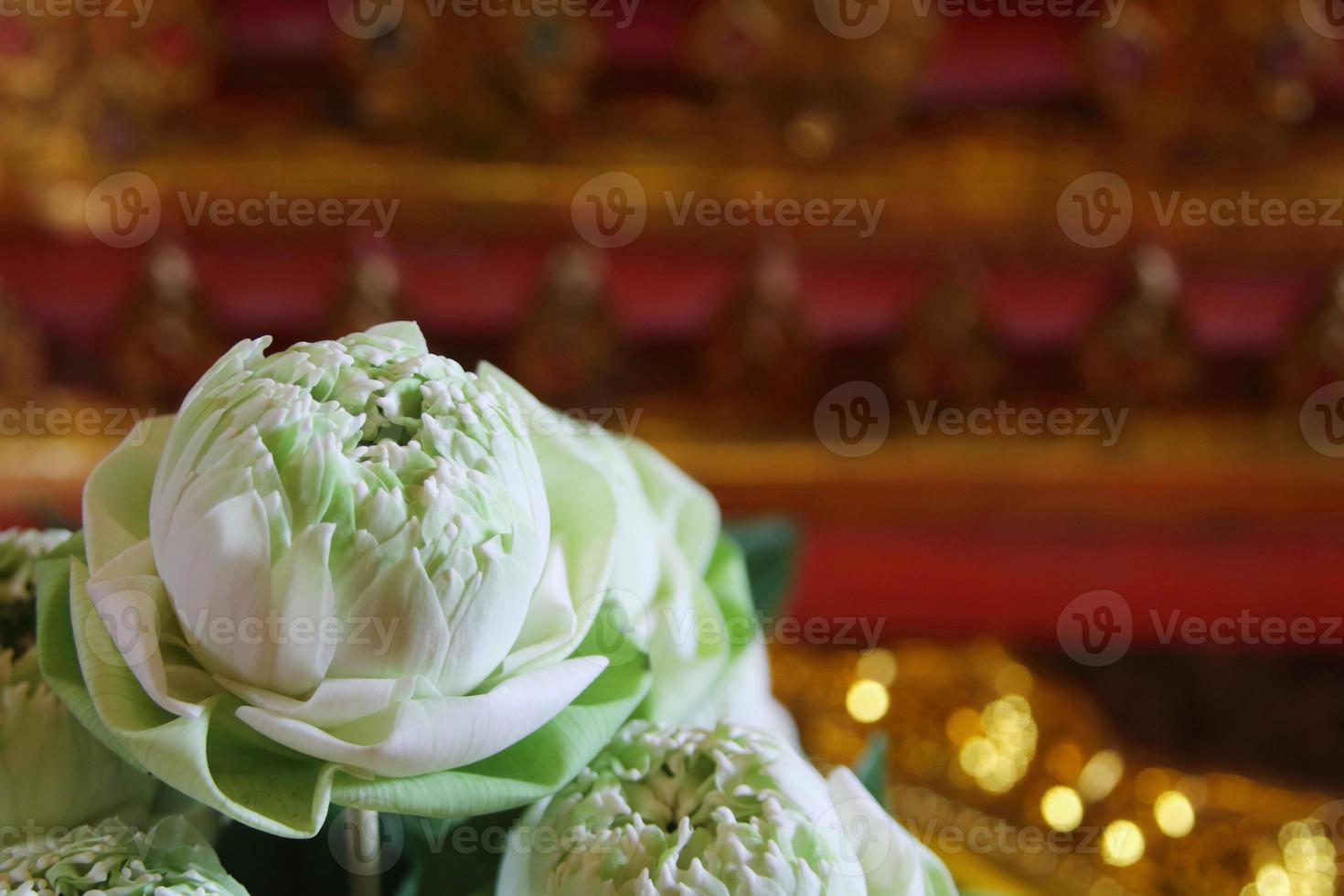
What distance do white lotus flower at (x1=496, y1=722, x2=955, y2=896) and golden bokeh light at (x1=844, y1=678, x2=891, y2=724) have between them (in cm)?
29

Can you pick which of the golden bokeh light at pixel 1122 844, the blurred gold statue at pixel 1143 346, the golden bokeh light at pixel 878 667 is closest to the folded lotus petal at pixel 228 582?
the golden bokeh light at pixel 1122 844

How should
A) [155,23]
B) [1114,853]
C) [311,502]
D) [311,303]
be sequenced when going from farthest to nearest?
[311,303]
[155,23]
[1114,853]
[311,502]

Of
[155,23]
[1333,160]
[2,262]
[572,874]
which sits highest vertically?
[1333,160]

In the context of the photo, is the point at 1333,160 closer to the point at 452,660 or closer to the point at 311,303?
the point at 311,303

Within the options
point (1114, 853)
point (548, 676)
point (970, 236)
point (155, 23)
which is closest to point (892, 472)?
point (970, 236)

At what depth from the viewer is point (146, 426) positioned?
200 millimetres

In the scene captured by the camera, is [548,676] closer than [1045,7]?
Yes

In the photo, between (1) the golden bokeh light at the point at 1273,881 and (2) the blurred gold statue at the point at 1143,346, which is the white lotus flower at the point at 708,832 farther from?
(2) the blurred gold statue at the point at 1143,346

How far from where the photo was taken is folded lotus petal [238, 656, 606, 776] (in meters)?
0.16

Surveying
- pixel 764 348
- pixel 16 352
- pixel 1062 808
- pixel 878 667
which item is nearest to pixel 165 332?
pixel 16 352

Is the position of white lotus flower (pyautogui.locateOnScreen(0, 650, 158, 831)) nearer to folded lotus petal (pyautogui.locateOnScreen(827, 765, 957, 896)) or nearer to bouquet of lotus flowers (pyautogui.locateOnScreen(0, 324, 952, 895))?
bouquet of lotus flowers (pyautogui.locateOnScreen(0, 324, 952, 895))

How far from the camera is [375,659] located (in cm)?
16

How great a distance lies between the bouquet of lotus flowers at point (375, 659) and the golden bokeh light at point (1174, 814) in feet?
0.73

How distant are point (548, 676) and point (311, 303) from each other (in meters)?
0.84
